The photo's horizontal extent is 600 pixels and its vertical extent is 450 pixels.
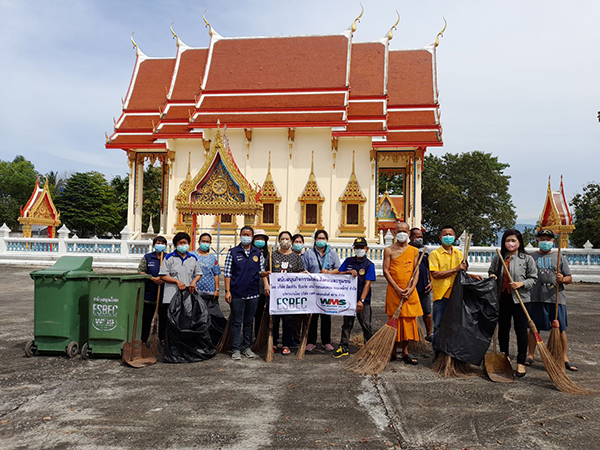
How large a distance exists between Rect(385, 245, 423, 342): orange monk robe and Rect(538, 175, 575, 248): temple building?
13508mm

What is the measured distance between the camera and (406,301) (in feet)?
17.4

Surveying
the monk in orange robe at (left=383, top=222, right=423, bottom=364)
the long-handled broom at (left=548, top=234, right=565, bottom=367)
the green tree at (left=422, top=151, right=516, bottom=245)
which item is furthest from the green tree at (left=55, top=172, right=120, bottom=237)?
the long-handled broom at (left=548, top=234, right=565, bottom=367)

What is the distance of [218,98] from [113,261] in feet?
27.1

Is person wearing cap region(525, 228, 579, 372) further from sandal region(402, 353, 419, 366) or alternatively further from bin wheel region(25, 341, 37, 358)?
bin wheel region(25, 341, 37, 358)

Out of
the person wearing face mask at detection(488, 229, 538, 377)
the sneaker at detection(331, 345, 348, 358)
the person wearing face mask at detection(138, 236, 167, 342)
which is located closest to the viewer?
the person wearing face mask at detection(488, 229, 538, 377)

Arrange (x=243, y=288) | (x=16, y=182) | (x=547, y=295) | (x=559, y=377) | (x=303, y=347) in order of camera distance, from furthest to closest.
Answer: (x=16, y=182)
(x=303, y=347)
(x=243, y=288)
(x=547, y=295)
(x=559, y=377)

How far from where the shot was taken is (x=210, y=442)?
3.28 meters

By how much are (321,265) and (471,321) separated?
6.69ft

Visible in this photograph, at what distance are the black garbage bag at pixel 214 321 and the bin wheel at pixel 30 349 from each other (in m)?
2.11

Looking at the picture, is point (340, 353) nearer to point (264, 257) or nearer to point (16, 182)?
point (264, 257)

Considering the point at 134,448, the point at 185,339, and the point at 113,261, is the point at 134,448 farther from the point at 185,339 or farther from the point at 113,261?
the point at 113,261

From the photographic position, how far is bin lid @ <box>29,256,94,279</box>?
212 inches

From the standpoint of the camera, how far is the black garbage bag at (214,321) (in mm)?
5949

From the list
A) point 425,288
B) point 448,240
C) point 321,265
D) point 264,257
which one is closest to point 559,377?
point 448,240
